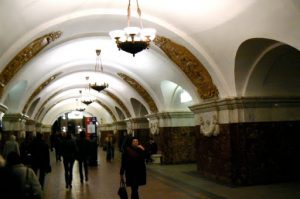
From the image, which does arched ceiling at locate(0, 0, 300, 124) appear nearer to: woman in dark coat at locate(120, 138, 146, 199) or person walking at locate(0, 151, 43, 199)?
woman in dark coat at locate(120, 138, 146, 199)

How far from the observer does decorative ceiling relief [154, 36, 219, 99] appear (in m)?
10.5

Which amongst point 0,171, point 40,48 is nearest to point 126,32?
point 40,48

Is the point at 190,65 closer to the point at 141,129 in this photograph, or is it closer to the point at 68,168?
the point at 68,168

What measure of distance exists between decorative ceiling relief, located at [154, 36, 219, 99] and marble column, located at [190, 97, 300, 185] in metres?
0.83

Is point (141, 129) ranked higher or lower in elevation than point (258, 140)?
higher

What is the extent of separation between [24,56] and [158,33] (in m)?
3.47

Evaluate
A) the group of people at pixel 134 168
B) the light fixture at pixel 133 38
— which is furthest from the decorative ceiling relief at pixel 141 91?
the group of people at pixel 134 168

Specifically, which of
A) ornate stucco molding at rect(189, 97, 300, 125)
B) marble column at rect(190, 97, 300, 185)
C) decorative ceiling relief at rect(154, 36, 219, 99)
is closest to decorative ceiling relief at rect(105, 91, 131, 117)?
decorative ceiling relief at rect(154, 36, 219, 99)

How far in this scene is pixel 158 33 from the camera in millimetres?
9977

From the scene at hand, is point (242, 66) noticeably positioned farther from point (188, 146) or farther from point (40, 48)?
point (188, 146)

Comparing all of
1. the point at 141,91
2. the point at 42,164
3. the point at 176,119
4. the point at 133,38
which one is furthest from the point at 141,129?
the point at 133,38

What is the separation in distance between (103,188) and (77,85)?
12.4m

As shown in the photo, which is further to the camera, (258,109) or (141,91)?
(141,91)

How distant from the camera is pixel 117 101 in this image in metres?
22.9
